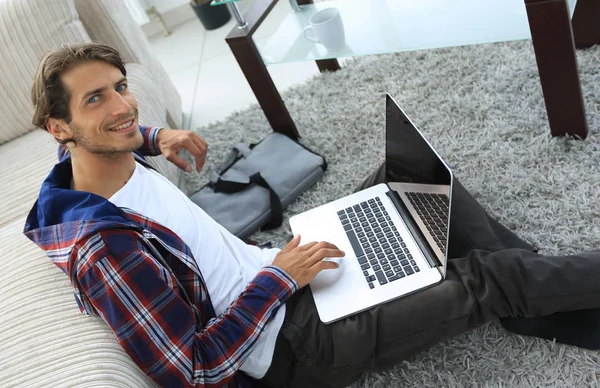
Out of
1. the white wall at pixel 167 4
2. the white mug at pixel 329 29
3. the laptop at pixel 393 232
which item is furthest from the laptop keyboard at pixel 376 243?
the white wall at pixel 167 4

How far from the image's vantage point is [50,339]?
924 mm

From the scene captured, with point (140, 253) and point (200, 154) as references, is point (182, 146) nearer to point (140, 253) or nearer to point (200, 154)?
point (200, 154)

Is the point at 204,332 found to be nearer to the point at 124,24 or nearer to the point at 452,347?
the point at 452,347

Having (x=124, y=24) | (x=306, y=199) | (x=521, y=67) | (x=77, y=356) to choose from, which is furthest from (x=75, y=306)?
(x=521, y=67)

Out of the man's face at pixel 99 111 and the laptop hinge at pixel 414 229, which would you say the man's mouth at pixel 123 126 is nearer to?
the man's face at pixel 99 111

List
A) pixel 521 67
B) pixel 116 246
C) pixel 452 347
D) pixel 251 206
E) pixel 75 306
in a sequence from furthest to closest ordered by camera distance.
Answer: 1. pixel 521 67
2. pixel 251 206
3. pixel 452 347
4. pixel 75 306
5. pixel 116 246

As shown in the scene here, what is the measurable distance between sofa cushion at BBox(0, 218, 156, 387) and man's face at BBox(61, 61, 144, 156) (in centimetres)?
30

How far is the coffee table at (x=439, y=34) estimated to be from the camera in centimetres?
124

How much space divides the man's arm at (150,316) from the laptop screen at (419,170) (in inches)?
18.3

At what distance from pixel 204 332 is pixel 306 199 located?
2.69 ft

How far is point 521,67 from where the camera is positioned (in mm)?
1757

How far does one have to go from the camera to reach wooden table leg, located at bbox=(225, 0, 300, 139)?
1671 mm

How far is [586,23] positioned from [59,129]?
1621mm

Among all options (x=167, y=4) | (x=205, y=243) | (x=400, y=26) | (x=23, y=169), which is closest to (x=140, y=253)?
Result: (x=205, y=243)
